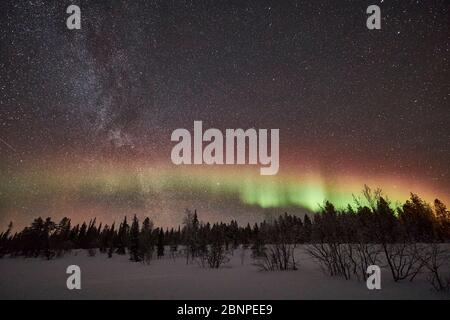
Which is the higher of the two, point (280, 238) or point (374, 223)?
point (374, 223)

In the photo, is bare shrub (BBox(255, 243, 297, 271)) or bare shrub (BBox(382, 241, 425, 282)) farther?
bare shrub (BBox(255, 243, 297, 271))

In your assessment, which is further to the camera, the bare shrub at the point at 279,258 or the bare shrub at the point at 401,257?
the bare shrub at the point at 279,258

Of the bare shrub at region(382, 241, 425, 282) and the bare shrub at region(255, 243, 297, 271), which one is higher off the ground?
the bare shrub at region(382, 241, 425, 282)

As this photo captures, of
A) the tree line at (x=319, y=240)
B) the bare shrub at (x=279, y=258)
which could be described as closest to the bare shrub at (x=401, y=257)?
the tree line at (x=319, y=240)

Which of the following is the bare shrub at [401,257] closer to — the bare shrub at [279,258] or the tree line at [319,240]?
the tree line at [319,240]

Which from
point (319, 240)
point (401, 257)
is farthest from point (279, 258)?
point (401, 257)

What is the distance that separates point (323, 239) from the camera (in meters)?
14.7

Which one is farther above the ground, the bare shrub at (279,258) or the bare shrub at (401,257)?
the bare shrub at (401,257)

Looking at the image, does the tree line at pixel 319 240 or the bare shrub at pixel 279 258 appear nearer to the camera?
the tree line at pixel 319 240

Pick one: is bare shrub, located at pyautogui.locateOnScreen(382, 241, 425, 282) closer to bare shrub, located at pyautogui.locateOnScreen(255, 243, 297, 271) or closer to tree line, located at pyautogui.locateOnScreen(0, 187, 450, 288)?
tree line, located at pyautogui.locateOnScreen(0, 187, 450, 288)

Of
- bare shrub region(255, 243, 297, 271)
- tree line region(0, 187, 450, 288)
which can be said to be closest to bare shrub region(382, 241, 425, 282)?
tree line region(0, 187, 450, 288)
